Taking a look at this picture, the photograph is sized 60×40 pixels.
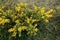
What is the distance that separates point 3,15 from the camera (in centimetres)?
603

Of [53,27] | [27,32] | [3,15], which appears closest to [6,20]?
[3,15]

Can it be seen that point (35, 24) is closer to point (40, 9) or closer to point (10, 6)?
point (40, 9)

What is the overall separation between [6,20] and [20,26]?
0.39 metres

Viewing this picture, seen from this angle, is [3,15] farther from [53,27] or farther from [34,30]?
[53,27]

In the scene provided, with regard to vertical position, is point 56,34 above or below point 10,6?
below

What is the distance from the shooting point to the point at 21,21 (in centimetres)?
602

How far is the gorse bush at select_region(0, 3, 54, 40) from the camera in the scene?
5883mm

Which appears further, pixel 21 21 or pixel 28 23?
pixel 21 21

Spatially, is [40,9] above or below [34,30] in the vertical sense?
above

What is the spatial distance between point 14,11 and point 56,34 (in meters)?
1.30

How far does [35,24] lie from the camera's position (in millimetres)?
5941

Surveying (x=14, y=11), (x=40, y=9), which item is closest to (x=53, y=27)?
(x=40, y=9)

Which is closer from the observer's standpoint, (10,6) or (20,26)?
(20,26)

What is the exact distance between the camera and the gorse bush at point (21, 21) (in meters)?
5.88
